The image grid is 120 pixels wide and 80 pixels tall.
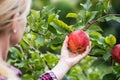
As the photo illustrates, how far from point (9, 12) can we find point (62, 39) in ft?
2.28

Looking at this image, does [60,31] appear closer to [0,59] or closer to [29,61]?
[29,61]

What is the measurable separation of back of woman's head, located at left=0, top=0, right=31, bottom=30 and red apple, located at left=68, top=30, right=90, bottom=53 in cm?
37

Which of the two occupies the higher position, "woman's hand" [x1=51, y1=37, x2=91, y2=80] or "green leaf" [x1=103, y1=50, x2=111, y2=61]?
"woman's hand" [x1=51, y1=37, x2=91, y2=80]

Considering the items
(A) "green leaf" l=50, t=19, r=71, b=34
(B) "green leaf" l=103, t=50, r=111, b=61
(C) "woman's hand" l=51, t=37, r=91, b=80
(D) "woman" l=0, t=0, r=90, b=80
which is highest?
(A) "green leaf" l=50, t=19, r=71, b=34

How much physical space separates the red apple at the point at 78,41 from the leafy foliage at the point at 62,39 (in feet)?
0.45

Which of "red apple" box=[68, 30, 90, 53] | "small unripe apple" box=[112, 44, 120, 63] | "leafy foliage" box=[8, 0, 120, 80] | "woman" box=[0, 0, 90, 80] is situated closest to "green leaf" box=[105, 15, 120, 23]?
"leafy foliage" box=[8, 0, 120, 80]

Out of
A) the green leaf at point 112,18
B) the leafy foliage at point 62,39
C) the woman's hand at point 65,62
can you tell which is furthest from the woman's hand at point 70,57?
the green leaf at point 112,18

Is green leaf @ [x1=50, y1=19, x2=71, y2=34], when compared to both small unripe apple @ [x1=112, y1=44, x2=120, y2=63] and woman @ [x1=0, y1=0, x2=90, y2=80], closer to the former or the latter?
small unripe apple @ [x1=112, y1=44, x2=120, y2=63]

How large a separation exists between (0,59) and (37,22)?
2.68 feet

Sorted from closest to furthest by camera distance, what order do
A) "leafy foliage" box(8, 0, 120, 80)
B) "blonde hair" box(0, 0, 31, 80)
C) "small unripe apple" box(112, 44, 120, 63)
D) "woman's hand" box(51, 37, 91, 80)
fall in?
"blonde hair" box(0, 0, 31, 80) → "woman's hand" box(51, 37, 91, 80) → "small unripe apple" box(112, 44, 120, 63) → "leafy foliage" box(8, 0, 120, 80)

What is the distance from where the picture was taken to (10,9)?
5.66 ft

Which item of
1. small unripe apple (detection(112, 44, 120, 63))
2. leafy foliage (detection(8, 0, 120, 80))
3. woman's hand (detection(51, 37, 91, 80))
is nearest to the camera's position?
woman's hand (detection(51, 37, 91, 80))

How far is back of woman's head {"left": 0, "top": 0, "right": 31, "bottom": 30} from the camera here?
5.58 feet

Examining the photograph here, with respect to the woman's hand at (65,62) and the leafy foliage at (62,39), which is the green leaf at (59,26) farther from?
the woman's hand at (65,62)
